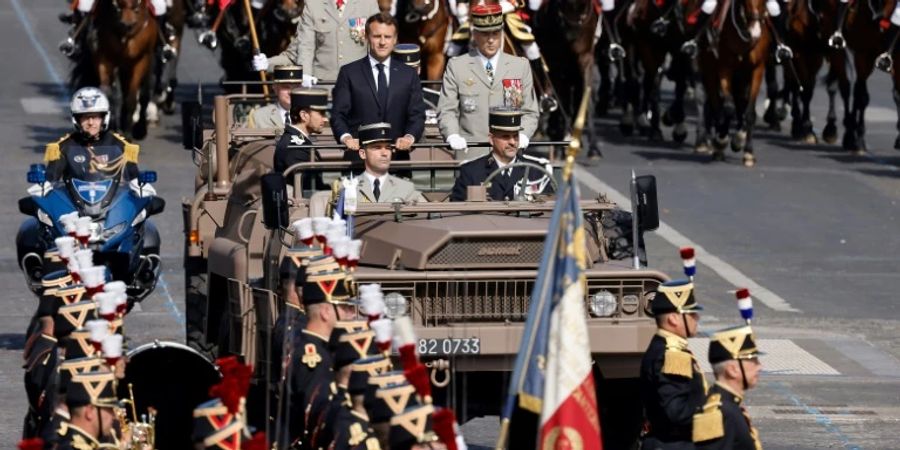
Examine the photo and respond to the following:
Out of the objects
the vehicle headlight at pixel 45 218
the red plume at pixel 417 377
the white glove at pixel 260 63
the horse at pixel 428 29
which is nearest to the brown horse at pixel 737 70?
the horse at pixel 428 29

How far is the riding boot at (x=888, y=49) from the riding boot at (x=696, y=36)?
7.56 feet

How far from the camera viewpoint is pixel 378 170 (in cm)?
1492

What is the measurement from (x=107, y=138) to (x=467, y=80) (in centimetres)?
291

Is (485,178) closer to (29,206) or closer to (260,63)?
(29,206)

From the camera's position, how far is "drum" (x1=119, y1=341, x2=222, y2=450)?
13.0 metres

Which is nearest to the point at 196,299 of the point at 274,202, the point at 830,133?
the point at 274,202

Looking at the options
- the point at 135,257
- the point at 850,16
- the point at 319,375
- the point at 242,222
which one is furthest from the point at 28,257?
the point at 850,16

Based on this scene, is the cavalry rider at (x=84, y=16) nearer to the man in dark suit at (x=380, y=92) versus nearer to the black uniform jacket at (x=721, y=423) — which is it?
the man in dark suit at (x=380, y=92)

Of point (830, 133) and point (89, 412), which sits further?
point (830, 133)

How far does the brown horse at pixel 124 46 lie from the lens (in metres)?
30.6

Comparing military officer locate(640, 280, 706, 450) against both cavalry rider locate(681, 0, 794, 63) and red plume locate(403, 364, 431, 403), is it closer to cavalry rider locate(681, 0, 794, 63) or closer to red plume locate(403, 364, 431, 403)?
red plume locate(403, 364, 431, 403)

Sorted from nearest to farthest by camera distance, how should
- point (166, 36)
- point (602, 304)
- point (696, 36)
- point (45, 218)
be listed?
1. point (602, 304)
2. point (45, 218)
3. point (696, 36)
4. point (166, 36)

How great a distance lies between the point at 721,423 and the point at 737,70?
2035 cm

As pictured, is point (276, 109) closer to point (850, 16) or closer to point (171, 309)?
point (171, 309)
